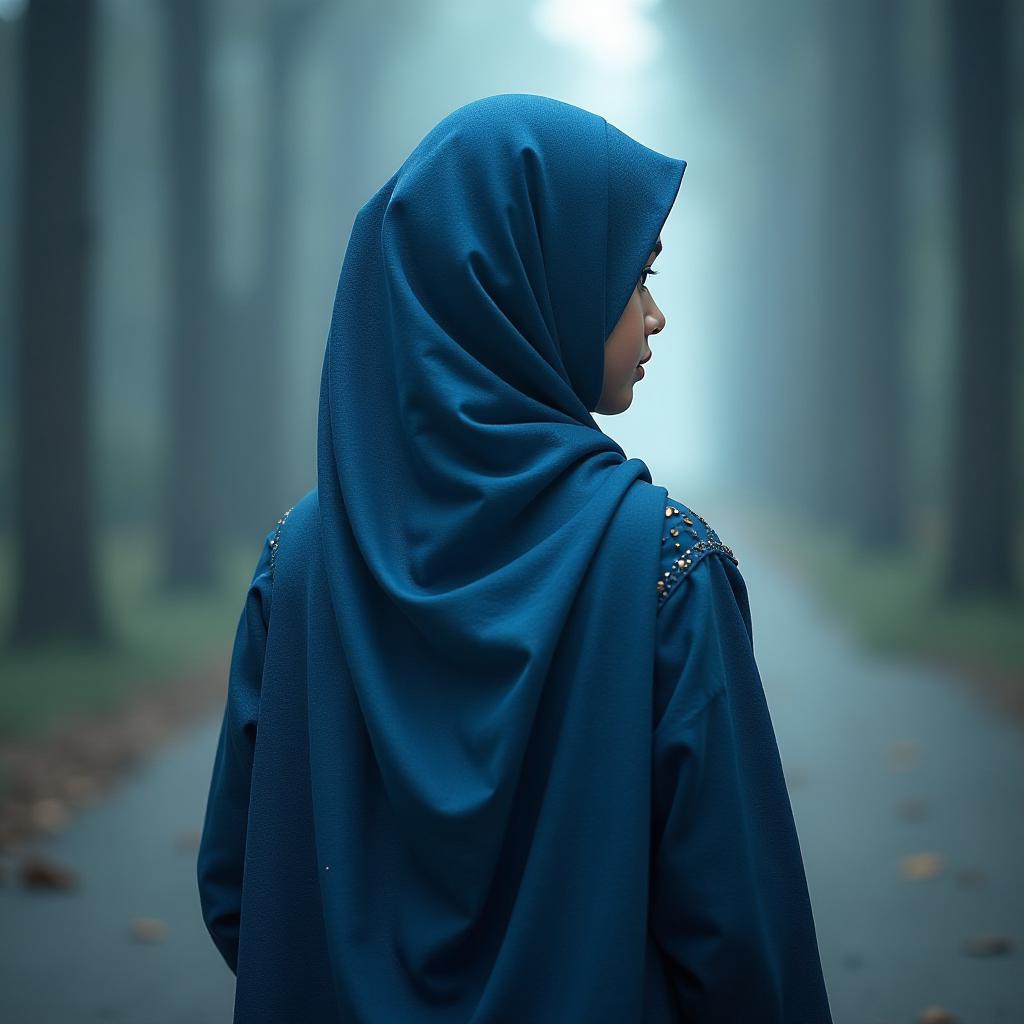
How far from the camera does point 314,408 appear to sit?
774 inches

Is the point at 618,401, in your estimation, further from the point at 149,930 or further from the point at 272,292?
the point at 272,292

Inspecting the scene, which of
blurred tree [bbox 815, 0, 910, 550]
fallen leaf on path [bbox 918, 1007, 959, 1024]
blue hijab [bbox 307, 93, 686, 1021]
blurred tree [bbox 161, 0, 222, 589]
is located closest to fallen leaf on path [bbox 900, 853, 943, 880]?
fallen leaf on path [bbox 918, 1007, 959, 1024]

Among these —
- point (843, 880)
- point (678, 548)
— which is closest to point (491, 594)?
point (678, 548)

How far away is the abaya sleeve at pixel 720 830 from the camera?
1693 millimetres

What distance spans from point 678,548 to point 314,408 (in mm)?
18284

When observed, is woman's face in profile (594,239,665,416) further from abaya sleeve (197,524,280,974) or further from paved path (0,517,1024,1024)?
paved path (0,517,1024,1024)

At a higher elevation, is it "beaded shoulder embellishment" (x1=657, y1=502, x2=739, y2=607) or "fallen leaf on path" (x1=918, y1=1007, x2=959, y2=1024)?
"beaded shoulder embellishment" (x1=657, y1=502, x2=739, y2=607)

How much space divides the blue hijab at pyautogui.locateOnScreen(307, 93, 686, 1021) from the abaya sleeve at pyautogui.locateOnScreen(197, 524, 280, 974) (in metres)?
0.22

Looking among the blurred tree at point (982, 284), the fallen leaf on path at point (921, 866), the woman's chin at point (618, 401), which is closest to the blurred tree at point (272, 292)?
the blurred tree at point (982, 284)

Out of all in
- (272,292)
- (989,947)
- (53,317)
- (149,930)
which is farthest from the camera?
(272,292)

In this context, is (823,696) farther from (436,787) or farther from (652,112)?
(652,112)

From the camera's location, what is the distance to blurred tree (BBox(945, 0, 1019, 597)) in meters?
11.0

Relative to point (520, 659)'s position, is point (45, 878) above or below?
below

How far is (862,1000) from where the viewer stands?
4.11m
